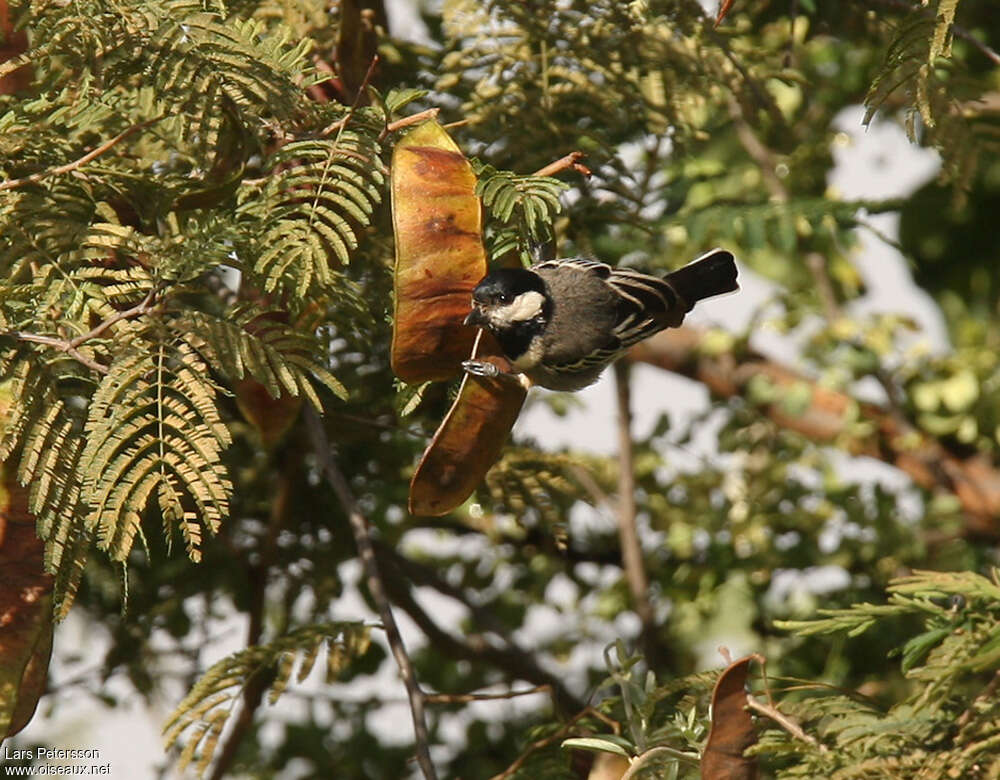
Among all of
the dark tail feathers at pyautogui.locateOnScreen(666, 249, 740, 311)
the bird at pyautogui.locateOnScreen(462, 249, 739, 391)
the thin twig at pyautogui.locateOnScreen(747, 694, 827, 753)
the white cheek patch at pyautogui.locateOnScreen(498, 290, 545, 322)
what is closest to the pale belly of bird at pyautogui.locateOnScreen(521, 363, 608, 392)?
the bird at pyautogui.locateOnScreen(462, 249, 739, 391)

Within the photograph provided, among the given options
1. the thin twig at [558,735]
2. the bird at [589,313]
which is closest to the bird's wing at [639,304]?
the bird at [589,313]

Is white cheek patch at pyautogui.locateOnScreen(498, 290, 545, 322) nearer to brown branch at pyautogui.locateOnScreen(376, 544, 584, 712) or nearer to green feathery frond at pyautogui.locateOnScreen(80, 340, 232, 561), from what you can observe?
green feathery frond at pyautogui.locateOnScreen(80, 340, 232, 561)

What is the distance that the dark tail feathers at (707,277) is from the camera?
2.58 metres

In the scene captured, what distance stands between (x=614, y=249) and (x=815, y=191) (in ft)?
3.46

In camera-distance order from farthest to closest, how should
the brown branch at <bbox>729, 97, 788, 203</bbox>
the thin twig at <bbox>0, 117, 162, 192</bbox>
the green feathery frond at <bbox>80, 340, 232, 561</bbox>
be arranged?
1. the brown branch at <bbox>729, 97, 788, 203</bbox>
2. the thin twig at <bbox>0, 117, 162, 192</bbox>
3. the green feathery frond at <bbox>80, 340, 232, 561</bbox>

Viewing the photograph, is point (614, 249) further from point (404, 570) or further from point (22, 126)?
point (22, 126)

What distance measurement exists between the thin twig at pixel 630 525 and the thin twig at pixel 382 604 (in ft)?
3.09

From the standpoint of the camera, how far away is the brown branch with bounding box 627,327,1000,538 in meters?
3.57

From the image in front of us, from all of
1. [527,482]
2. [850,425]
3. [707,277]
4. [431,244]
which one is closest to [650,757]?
[527,482]

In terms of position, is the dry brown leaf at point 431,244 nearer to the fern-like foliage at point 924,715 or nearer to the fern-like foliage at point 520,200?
the fern-like foliage at point 520,200

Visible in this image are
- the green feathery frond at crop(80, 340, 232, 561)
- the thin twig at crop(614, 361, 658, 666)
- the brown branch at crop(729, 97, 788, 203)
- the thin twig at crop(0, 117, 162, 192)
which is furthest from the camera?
the brown branch at crop(729, 97, 788, 203)

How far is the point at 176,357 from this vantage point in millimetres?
1654

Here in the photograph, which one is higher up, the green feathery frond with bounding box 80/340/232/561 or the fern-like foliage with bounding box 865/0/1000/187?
the fern-like foliage with bounding box 865/0/1000/187

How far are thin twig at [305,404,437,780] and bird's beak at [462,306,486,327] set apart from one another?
48 centimetres
